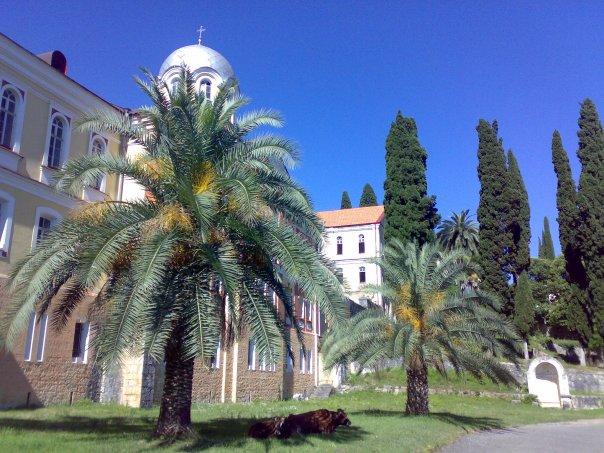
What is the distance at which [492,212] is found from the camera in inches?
1779

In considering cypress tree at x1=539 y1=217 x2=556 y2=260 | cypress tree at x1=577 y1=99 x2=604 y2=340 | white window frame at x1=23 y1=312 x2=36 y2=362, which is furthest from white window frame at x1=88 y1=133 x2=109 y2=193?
cypress tree at x1=539 y1=217 x2=556 y2=260

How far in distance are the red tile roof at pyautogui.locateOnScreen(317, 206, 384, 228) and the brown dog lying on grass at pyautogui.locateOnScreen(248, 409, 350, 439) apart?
4345 cm

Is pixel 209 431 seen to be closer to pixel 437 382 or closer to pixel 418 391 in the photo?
pixel 418 391

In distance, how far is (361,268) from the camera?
5844 cm

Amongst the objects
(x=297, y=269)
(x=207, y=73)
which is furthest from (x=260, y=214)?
(x=207, y=73)

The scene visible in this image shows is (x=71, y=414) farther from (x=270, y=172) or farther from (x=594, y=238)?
(x=594, y=238)

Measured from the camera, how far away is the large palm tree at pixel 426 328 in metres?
19.9

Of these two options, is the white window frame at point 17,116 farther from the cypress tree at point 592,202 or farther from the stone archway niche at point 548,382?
the cypress tree at point 592,202

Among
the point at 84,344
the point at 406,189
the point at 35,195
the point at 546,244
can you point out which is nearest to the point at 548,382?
the point at 406,189

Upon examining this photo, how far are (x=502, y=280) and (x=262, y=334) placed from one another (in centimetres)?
3533

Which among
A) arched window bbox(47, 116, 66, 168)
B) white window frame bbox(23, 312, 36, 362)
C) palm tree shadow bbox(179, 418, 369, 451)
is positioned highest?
arched window bbox(47, 116, 66, 168)

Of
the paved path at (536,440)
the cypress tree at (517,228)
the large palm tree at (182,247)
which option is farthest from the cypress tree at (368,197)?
the large palm tree at (182,247)

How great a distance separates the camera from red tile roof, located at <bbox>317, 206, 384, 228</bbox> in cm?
5866

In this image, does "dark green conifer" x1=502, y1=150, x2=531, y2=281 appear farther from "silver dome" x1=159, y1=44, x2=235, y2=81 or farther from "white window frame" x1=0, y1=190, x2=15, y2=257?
"white window frame" x1=0, y1=190, x2=15, y2=257
